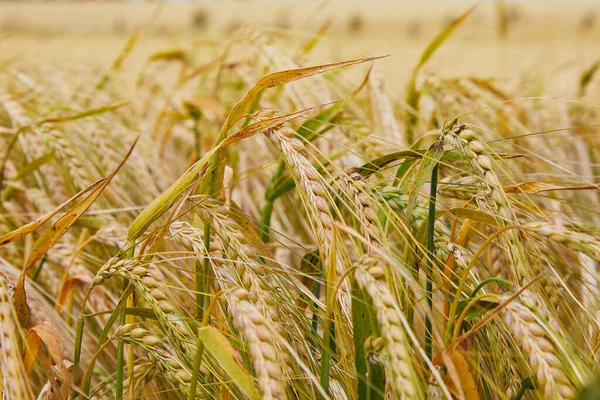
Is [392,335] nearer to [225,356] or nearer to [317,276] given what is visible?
[225,356]

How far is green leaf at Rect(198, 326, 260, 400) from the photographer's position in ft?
1.59

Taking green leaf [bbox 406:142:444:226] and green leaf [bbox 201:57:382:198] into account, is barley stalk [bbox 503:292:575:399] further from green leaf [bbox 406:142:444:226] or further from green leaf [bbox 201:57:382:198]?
green leaf [bbox 201:57:382:198]

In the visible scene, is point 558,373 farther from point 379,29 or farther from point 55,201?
point 379,29

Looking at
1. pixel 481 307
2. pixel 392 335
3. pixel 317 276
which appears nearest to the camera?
pixel 392 335

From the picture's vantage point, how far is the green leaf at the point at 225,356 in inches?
19.0

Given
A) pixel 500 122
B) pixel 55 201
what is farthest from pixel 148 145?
pixel 500 122

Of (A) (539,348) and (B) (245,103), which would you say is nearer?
(A) (539,348)

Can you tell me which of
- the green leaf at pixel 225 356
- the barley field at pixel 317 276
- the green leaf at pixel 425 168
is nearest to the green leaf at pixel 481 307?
the barley field at pixel 317 276

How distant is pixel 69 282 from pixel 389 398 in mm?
521

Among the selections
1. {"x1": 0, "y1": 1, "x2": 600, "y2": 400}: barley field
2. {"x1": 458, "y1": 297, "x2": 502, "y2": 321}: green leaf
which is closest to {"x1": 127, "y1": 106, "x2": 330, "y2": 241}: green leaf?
{"x1": 0, "y1": 1, "x2": 600, "y2": 400}: barley field

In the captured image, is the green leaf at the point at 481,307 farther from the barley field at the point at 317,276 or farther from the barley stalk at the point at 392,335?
the barley stalk at the point at 392,335

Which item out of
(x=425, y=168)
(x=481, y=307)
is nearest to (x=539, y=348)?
(x=481, y=307)

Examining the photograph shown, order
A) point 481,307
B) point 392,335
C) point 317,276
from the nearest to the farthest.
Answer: point 392,335 < point 481,307 < point 317,276

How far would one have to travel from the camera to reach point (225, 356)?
49 centimetres
